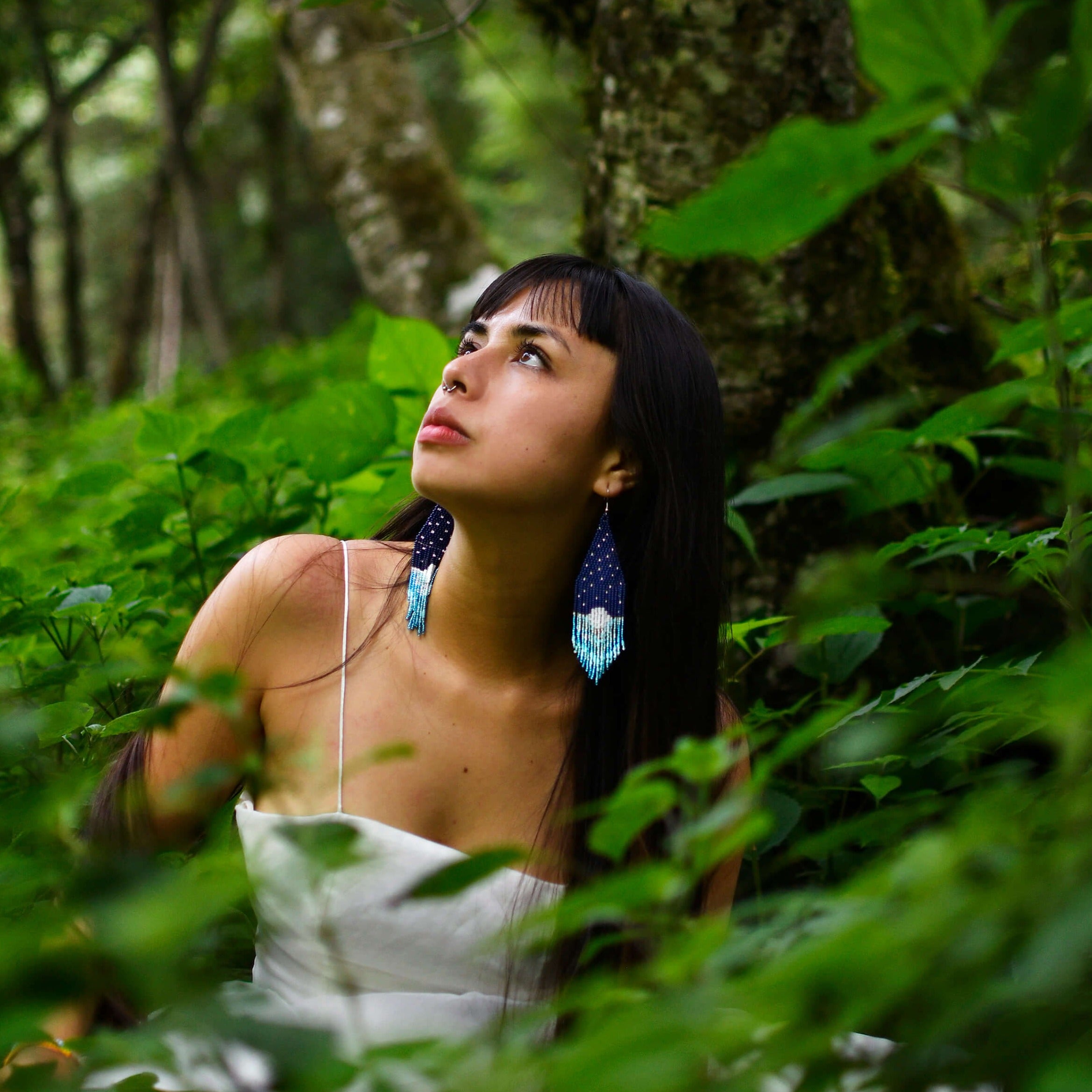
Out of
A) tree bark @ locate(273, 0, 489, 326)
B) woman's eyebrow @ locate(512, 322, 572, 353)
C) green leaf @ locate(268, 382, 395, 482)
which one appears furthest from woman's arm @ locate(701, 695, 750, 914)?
tree bark @ locate(273, 0, 489, 326)

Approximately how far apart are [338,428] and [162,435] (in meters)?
0.36

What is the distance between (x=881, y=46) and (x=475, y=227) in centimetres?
410

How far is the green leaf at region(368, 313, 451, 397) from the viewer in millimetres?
2693

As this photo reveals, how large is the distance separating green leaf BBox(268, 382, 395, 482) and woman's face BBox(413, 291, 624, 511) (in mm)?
392

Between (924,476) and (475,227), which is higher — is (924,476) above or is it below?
below

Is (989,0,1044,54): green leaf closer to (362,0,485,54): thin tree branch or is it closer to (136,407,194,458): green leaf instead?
(136,407,194,458): green leaf

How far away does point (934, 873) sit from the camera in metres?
0.53

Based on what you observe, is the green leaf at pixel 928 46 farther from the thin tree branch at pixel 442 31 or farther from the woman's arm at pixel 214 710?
the thin tree branch at pixel 442 31

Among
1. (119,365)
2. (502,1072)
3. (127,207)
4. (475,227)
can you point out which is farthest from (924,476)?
(127,207)

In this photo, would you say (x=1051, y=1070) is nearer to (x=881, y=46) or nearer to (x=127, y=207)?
(x=881, y=46)

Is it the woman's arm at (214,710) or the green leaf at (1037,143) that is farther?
the woman's arm at (214,710)

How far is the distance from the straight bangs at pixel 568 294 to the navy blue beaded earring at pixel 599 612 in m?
0.39

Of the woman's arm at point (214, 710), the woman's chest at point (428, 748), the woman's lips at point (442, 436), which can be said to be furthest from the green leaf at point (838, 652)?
the woman's arm at point (214, 710)

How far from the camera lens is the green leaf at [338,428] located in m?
2.34
